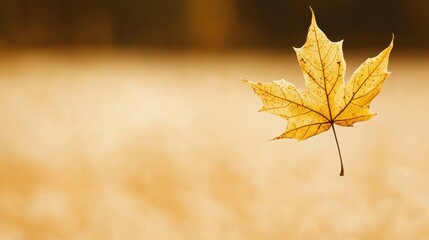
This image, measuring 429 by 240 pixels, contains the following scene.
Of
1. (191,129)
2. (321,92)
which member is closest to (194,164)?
(191,129)

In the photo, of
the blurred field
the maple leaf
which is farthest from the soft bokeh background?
the maple leaf

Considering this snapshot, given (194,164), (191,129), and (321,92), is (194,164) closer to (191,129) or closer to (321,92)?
(191,129)

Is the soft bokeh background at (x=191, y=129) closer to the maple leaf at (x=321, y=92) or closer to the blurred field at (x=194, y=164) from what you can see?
the blurred field at (x=194, y=164)

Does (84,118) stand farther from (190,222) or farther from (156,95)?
(190,222)

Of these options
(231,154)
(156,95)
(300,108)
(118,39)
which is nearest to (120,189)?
(231,154)

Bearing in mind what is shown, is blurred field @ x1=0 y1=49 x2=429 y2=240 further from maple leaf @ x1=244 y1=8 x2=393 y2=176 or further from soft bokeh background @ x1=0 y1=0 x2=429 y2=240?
maple leaf @ x1=244 y1=8 x2=393 y2=176

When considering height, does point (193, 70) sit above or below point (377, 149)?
above

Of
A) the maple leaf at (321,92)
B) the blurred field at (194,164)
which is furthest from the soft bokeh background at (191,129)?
the maple leaf at (321,92)
